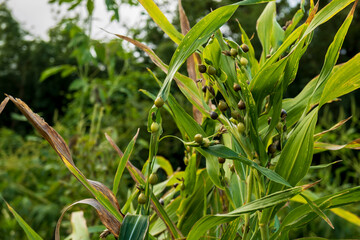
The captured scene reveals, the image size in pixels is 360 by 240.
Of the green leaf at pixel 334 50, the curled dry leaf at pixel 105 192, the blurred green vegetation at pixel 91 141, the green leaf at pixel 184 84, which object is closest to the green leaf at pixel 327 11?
the green leaf at pixel 334 50

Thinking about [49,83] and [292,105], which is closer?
[292,105]

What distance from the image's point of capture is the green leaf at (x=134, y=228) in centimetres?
37

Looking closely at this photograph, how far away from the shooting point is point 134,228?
1.22 feet

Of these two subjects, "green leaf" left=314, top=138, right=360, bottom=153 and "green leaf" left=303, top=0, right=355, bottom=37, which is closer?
"green leaf" left=303, top=0, right=355, bottom=37

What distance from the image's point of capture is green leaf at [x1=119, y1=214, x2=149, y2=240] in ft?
1.21

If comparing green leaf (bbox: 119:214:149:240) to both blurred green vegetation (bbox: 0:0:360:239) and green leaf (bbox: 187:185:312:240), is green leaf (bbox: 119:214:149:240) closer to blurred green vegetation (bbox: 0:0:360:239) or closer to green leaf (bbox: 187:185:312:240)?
green leaf (bbox: 187:185:312:240)

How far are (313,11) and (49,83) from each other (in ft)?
36.1

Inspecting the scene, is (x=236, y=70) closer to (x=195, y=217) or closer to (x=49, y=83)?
(x=195, y=217)

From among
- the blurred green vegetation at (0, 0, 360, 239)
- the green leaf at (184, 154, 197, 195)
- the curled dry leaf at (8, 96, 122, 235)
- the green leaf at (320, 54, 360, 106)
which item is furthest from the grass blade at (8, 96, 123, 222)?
the blurred green vegetation at (0, 0, 360, 239)

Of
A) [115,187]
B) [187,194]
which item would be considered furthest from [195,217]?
[115,187]

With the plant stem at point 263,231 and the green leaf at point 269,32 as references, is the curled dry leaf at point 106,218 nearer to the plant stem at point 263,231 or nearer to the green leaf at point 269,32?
the plant stem at point 263,231

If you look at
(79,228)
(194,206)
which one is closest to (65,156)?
(79,228)

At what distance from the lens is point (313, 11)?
1.57 ft

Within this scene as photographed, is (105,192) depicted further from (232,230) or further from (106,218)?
(232,230)
